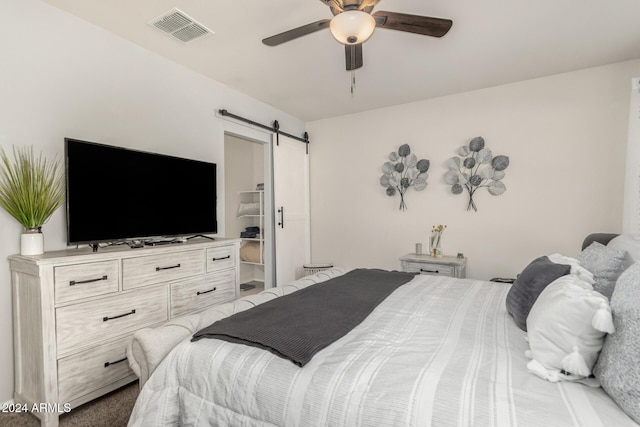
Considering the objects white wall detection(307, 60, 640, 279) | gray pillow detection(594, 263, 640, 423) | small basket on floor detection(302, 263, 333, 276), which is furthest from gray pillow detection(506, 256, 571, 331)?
small basket on floor detection(302, 263, 333, 276)

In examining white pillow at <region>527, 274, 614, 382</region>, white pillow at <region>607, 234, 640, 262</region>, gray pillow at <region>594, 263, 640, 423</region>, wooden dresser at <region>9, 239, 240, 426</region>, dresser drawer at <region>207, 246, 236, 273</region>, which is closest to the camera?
gray pillow at <region>594, 263, 640, 423</region>

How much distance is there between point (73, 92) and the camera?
2.17 metres

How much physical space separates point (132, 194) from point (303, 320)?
1691 mm

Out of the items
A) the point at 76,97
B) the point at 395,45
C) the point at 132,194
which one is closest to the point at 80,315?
the point at 132,194

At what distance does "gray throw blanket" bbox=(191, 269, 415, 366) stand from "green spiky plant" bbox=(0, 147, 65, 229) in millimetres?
1361

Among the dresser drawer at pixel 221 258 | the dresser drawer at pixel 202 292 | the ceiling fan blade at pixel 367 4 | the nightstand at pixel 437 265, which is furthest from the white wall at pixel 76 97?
the nightstand at pixel 437 265

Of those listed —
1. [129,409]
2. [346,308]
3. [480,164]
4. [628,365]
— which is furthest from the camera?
[480,164]

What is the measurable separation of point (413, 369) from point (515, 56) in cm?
295

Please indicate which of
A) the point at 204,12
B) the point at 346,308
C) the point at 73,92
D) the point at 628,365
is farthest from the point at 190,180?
the point at 628,365

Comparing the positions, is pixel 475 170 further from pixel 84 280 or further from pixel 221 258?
pixel 84 280

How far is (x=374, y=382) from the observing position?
0.96 metres

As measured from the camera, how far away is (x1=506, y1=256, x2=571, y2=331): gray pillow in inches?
54.2

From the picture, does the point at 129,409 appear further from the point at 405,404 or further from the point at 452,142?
the point at 452,142

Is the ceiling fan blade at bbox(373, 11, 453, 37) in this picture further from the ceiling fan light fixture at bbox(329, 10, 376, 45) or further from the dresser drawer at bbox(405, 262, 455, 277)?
the dresser drawer at bbox(405, 262, 455, 277)
